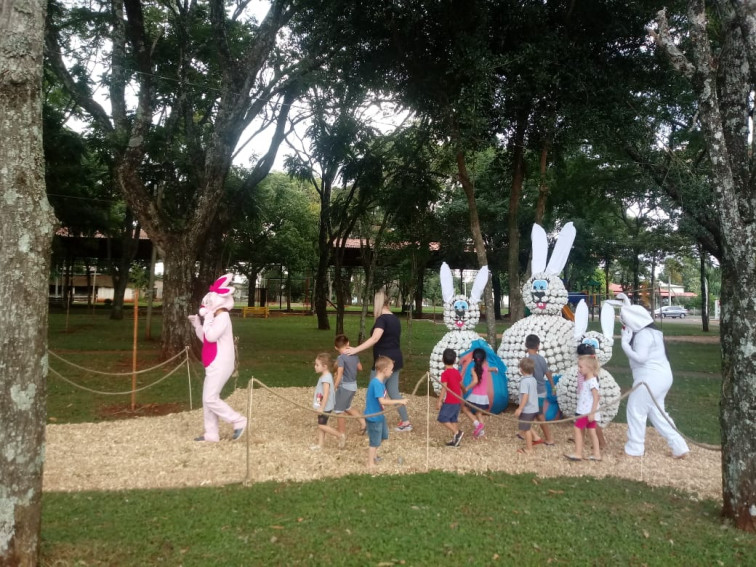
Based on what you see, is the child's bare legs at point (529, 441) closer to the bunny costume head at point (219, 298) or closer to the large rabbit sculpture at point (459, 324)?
the large rabbit sculpture at point (459, 324)

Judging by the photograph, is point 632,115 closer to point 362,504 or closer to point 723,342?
point 723,342

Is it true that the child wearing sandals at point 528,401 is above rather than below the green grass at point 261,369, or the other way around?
above

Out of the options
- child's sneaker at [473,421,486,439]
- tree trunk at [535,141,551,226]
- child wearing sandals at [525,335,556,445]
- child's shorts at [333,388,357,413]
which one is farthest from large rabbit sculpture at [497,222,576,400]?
child's shorts at [333,388,357,413]

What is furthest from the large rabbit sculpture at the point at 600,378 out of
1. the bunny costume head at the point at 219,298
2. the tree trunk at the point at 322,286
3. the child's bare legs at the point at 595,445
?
the tree trunk at the point at 322,286

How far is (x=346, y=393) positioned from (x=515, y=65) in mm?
5632

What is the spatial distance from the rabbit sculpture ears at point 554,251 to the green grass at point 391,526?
10.2 ft

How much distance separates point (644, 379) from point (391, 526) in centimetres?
370

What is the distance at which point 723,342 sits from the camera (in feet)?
15.6

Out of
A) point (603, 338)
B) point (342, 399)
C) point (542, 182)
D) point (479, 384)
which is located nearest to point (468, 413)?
point (479, 384)

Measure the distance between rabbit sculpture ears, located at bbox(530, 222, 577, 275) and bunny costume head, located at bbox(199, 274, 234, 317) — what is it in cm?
386

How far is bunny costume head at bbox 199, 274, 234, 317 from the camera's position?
7145 millimetres

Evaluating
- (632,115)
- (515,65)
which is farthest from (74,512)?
(632,115)

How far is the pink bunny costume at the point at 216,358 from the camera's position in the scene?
22.7 ft

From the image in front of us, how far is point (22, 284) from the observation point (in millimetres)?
3545
